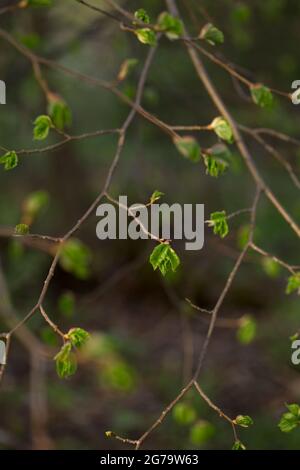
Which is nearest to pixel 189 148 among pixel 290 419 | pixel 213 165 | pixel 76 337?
pixel 213 165

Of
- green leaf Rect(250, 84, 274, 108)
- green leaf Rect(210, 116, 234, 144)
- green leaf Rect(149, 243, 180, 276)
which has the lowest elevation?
green leaf Rect(149, 243, 180, 276)

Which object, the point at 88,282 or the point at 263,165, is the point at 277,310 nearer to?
the point at 263,165

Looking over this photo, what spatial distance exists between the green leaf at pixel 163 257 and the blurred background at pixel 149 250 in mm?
803

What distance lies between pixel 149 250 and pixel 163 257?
1337mm

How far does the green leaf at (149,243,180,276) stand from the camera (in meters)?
1.40

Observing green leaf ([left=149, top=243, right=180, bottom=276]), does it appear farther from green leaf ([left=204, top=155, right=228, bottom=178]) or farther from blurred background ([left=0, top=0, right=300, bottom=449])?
blurred background ([left=0, top=0, right=300, bottom=449])

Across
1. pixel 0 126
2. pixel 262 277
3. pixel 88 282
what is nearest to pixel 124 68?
pixel 0 126

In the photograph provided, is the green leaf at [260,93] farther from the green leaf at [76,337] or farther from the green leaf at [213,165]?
the green leaf at [76,337]

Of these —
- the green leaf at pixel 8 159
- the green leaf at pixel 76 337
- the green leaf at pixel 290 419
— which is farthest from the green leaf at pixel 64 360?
the green leaf at pixel 290 419

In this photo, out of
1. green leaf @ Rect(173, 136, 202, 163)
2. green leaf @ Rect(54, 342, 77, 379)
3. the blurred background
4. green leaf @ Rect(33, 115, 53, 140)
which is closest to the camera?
green leaf @ Rect(173, 136, 202, 163)

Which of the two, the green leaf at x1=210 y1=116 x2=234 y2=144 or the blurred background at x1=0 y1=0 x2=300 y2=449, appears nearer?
the green leaf at x1=210 y1=116 x2=234 y2=144

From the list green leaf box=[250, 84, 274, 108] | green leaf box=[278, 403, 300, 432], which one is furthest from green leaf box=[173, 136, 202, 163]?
green leaf box=[278, 403, 300, 432]

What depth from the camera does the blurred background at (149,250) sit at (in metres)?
3.41

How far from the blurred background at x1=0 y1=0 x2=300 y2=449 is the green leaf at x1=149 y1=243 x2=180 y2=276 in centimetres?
80
